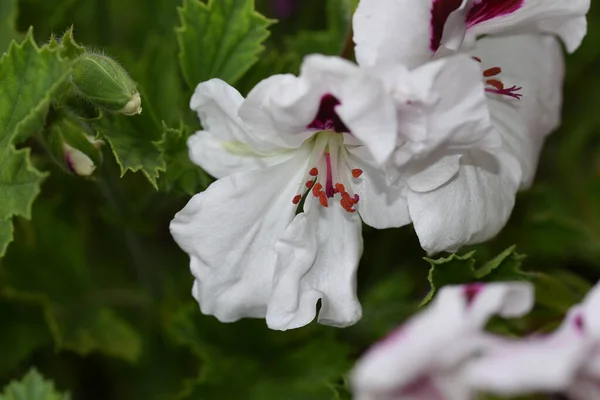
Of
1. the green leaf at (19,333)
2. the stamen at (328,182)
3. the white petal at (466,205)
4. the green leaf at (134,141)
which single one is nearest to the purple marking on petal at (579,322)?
the white petal at (466,205)

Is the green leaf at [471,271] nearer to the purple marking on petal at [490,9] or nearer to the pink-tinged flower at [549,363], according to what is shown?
the purple marking on petal at [490,9]

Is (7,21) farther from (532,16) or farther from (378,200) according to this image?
(532,16)

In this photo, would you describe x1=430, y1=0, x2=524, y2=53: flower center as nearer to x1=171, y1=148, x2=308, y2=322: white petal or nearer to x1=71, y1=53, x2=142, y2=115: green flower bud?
x1=171, y1=148, x2=308, y2=322: white petal

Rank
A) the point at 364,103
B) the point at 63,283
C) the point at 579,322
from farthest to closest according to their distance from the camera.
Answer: the point at 63,283
the point at 364,103
the point at 579,322

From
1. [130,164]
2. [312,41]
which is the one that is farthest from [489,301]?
[312,41]

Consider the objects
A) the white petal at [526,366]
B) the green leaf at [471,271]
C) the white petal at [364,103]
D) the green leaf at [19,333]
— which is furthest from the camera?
the green leaf at [19,333]

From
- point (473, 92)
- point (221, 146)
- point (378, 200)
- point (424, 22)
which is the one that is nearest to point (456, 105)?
point (473, 92)
